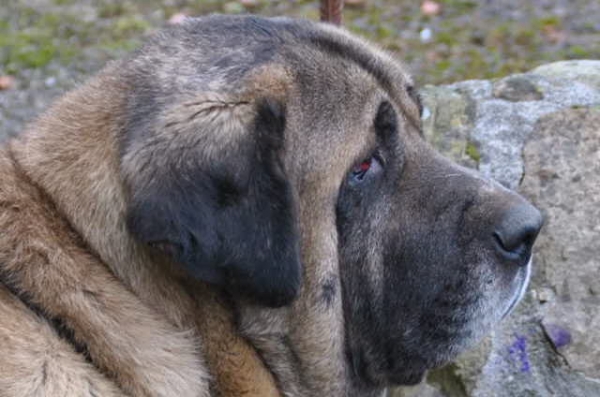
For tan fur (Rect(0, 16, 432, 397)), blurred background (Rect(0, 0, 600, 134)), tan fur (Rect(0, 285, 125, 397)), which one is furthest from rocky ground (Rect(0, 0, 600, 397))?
tan fur (Rect(0, 285, 125, 397))

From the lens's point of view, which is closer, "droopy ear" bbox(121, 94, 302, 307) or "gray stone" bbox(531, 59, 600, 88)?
"droopy ear" bbox(121, 94, 302, 307)

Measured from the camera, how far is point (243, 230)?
2.94 metres

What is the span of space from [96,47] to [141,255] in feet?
16.5

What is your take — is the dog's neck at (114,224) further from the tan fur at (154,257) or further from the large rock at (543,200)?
the large rock at (543,200)

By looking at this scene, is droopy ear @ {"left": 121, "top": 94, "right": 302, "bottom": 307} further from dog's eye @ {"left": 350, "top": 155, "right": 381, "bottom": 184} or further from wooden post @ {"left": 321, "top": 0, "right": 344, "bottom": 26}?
wooden post @ {"left": 321, "top": 0, "right": 344, "bottom": 26}

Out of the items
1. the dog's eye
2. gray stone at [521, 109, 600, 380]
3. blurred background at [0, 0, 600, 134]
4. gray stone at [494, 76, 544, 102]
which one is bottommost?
blurred background at [0, 0, 600, 134]

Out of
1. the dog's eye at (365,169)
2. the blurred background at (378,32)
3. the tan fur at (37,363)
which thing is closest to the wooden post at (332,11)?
the dog's eye at (365,169)

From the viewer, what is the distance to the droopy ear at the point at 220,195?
9.43ft

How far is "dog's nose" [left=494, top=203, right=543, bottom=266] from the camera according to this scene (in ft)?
10.8

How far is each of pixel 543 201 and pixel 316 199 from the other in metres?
1.51

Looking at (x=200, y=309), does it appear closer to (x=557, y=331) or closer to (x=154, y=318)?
(x=154, y=318)

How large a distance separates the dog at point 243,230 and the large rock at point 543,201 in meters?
0.69

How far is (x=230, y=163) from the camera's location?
2967 millimetres

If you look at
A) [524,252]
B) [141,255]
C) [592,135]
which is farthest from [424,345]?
[592,135]
